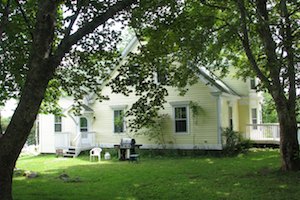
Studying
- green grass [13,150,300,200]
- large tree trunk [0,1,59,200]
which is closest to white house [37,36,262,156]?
green grass [13,150,300,200]

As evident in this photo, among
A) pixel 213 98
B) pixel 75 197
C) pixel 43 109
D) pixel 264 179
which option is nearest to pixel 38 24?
pixel 75 197

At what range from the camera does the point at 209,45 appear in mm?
12695

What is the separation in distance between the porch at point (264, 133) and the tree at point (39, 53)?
46.9 ft

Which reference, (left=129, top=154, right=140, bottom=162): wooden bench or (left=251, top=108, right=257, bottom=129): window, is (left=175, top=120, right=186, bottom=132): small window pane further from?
(left=251, top=108, right=257, bottom=129): window

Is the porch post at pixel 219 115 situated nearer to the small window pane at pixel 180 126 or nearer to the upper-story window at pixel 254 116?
the small window pane at pixel 180 126

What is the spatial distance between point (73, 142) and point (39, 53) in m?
18.4

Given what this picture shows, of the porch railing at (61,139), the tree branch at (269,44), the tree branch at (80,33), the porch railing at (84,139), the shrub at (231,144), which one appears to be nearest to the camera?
the tree branch at (80,33)

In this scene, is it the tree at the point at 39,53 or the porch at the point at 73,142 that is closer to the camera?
the tree at the point at 39,53

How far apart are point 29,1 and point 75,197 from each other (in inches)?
225

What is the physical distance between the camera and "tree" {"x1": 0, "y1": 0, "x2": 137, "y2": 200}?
6.01m

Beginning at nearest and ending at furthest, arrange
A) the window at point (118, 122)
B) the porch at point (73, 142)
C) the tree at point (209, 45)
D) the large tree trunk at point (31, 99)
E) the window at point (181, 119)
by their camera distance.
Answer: the large tree trunk at point (31, 99)
the tree at point (209, 45)
the window at point (181, 119)
the window at point (118, 122)
the porch at point (73, 142)

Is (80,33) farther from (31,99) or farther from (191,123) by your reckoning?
(191,123)

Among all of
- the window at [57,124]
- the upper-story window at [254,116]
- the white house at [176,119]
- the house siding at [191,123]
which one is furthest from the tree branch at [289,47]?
the window at [57,124]

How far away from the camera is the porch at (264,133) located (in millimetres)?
22016
